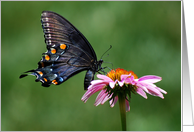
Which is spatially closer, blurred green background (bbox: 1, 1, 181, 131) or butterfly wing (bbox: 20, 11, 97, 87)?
butterfly wing (bbox: 20, 11, 97, 87)

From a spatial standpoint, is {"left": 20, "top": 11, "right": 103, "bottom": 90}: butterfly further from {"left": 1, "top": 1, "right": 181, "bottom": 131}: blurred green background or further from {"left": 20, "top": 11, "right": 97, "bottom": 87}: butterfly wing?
{"left": 1, "top": 1, "right": 181, "bottom": 131}: blurred green background

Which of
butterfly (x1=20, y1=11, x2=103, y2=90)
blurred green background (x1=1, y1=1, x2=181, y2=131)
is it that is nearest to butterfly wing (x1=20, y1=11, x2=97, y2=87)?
butterfly (x1=20, y1=11, x2=103, y2=90)

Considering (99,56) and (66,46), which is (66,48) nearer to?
(66,46)

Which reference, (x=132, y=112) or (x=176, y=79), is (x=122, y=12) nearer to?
(x=176, y=79)

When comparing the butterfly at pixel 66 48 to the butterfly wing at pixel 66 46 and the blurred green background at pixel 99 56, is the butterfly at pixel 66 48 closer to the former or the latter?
the butterfly wing at pixel 66 46

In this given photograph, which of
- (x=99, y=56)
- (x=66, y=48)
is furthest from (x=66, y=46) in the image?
A: (x=99, y=56)

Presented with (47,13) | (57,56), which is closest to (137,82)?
(57,56)

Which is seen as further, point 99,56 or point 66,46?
point 99,56

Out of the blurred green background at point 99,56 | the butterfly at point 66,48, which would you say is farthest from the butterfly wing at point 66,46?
the blurred green background at point 99,56

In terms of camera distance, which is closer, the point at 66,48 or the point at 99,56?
the point at 66,48
